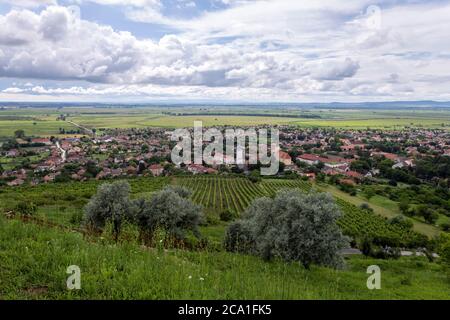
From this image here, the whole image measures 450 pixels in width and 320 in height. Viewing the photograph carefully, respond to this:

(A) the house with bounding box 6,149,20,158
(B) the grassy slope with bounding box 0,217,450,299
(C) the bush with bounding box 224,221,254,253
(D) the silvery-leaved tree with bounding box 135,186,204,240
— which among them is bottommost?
(A) the house with bounding box 6,149,20,158

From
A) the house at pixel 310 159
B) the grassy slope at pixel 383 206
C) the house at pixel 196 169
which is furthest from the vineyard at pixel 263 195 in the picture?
the house at pixel 310 159

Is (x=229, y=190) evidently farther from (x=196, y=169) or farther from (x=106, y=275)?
(x=106, y=275)

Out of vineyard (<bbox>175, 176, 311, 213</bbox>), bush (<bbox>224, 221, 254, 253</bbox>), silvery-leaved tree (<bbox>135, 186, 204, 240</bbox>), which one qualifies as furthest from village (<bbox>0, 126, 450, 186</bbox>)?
bush (<bbox>224, 221, 254, 253</bbox>)

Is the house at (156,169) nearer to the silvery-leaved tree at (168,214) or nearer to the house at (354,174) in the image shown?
the house at (354,174)

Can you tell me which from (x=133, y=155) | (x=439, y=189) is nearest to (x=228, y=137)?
(x=133, y=155)

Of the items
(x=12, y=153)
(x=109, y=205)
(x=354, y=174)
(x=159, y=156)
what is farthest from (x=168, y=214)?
(x=12, y=153)

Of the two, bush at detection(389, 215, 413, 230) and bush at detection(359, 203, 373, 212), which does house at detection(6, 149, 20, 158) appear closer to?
bush at detection(359, 203, 373, 212)
